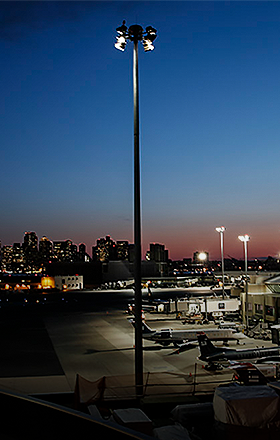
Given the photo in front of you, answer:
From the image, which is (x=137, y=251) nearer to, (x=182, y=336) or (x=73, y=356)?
(x=73, y=356)

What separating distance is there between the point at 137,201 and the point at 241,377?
43.2 ft

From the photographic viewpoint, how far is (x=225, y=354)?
102ft

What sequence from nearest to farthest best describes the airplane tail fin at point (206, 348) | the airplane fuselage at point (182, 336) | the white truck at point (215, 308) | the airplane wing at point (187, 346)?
the airplane tail fin at point (206, 348) → the airplane wing at point (187, 346) → the airplane fuselage at point (182, 336) → the white truck at point (215, 308)

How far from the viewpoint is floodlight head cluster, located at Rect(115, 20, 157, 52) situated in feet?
56.1

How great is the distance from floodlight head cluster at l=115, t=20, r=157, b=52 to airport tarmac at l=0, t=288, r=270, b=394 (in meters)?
16.3

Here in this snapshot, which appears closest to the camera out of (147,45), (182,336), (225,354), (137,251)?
(147,45)

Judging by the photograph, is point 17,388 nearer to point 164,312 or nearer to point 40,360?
→ point 40,360

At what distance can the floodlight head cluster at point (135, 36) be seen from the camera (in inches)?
674

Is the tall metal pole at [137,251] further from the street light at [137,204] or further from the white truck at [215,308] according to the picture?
the white truck at [215,308]

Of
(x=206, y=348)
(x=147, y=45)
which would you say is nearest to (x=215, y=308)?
(x=206, y=348)

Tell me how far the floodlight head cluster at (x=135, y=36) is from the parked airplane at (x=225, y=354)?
22505mm

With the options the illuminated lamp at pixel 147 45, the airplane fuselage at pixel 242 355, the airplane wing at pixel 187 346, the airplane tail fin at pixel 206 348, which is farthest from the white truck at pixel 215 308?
the illuminated lamp at pixel 147 45

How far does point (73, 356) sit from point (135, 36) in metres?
27.3

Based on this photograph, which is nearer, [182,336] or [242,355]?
[242,355]
